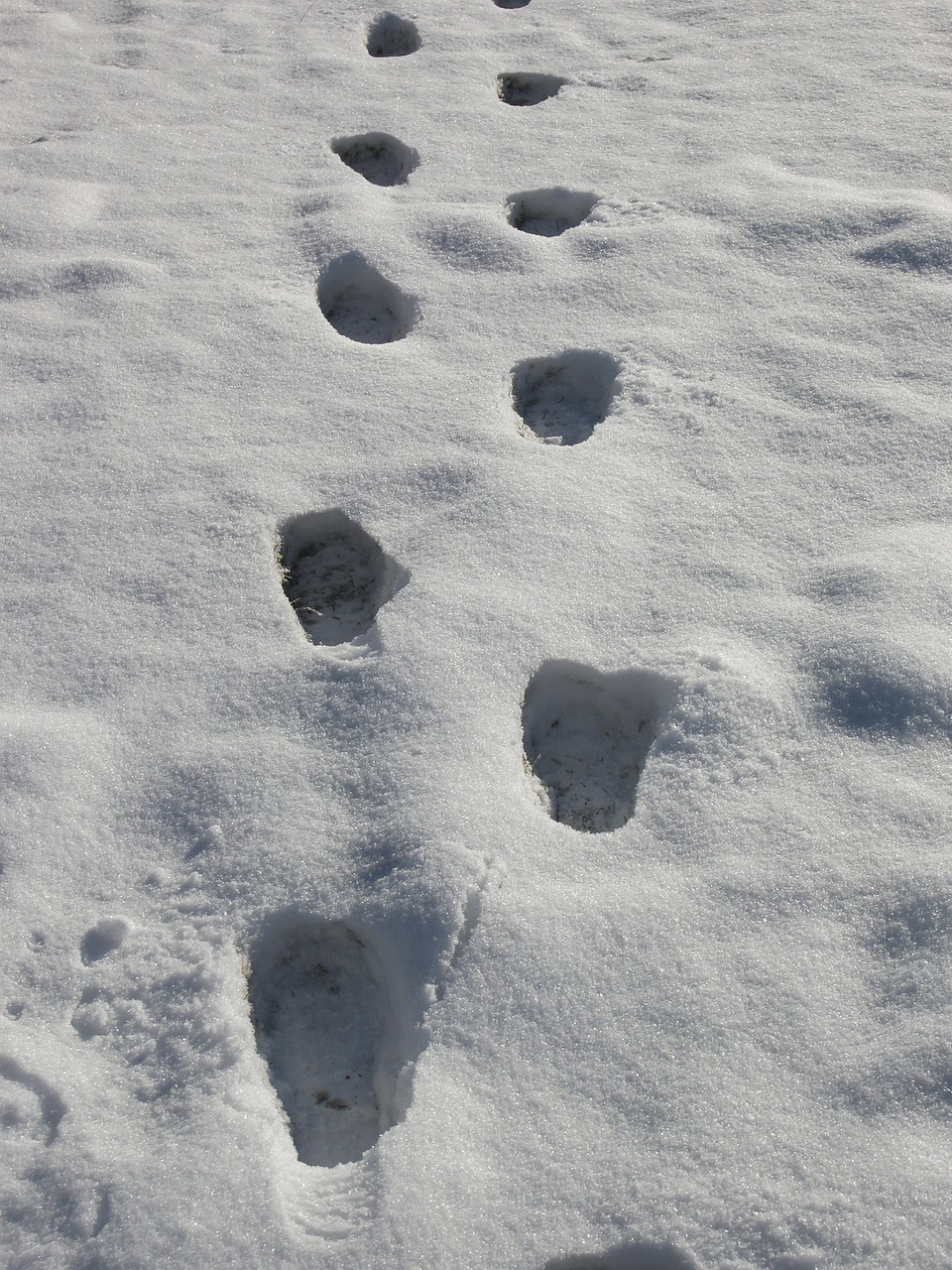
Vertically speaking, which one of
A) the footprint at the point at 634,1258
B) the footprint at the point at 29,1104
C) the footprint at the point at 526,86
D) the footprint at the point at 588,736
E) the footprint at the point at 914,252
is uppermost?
the footprint at the point at 526,86

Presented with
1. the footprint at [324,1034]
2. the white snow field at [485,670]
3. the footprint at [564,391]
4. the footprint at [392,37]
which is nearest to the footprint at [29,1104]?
the white snow field at [485,670]

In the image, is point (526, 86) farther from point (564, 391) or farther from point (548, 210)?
point (564, 391)

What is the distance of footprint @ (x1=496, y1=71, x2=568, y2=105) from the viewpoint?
9.70ft

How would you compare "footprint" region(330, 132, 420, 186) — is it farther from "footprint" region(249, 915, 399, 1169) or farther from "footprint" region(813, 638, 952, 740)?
"footprint" region(249, 915, 399, 1169)

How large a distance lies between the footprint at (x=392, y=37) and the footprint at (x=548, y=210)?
35.0 inches

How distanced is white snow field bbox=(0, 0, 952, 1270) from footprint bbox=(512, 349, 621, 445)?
0.03ft

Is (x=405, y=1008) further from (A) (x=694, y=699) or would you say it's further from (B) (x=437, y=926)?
(A) (x=694, y=699)

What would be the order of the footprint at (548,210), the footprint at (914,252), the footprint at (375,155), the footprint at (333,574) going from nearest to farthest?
the footprint at (333,574) → the footprint at (914,252) → the footprint at (548,210) → the footprint at (375,155)

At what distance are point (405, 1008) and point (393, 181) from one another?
215cm

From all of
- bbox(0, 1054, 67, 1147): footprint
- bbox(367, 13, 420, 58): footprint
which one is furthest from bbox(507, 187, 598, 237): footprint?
bbox(0, 1054, 67, 1147): footprint

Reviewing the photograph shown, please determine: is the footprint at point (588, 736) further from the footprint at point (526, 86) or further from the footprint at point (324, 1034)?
the footprint at point (526, 86)

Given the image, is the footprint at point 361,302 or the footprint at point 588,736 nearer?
the footprint at point 588,736

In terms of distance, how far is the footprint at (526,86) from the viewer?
2.96 m

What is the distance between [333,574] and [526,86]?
1788 millimetres
